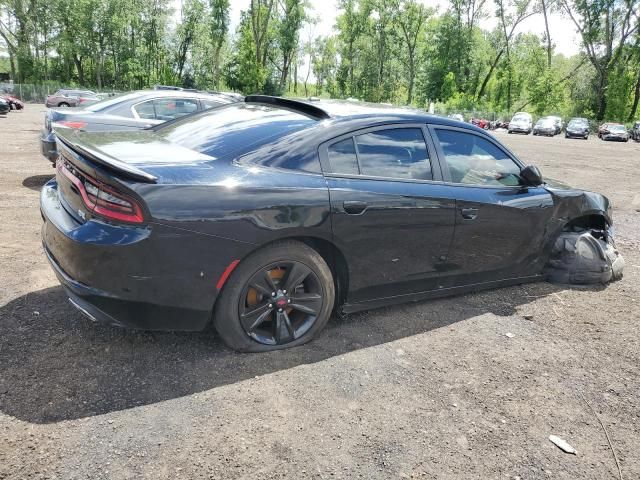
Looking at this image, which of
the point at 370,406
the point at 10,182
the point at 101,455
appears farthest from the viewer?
the point at 10,182

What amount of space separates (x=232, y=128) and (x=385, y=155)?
1.05m

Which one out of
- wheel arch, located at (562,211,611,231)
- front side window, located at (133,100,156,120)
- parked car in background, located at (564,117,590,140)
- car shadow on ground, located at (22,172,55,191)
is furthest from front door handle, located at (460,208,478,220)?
parked car in background, located at (564,117,590,140)

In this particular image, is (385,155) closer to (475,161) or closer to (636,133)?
(475,161)

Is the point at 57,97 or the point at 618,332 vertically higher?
the point at 57,97

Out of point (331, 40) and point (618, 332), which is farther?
point (331, 40)

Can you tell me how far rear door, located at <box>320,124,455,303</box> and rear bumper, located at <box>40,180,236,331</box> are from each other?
91 centimetres

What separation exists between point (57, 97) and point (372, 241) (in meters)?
32.3

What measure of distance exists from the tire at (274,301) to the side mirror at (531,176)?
203 centimetres

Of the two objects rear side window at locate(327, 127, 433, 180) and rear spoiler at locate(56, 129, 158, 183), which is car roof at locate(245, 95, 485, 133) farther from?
rear spoiler at locate(56, 129, 158, 183)

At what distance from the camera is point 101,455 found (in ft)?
7.13

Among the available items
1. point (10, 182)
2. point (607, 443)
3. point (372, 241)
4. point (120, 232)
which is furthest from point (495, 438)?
point (10, 182)

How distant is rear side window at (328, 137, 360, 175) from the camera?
3.19 m

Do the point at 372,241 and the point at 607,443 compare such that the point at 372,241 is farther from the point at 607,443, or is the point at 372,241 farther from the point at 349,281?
the point at 607,443

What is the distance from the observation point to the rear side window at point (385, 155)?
324cm
